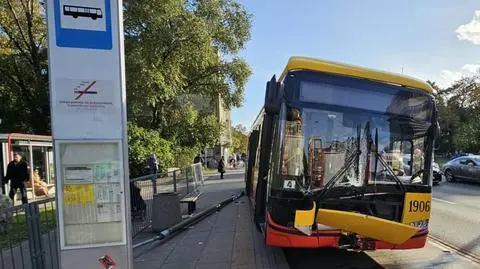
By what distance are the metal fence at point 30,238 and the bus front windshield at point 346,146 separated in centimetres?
312

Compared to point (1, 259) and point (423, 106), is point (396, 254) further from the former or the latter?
point (1, 259)

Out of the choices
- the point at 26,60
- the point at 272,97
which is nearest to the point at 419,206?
the point at 272,97

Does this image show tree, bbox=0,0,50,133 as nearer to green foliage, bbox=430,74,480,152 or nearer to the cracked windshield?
the cracked windshield

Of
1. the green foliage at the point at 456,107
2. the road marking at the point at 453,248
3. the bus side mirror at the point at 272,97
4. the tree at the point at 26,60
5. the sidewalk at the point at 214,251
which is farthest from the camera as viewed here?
the green foliage at the point at 456,107

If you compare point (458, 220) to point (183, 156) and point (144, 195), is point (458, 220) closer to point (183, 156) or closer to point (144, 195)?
point (144, 195)

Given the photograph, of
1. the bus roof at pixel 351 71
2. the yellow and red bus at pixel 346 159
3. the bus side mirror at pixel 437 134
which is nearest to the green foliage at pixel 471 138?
the bus side mirror at pixel 437 134

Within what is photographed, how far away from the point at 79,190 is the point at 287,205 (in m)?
2.76

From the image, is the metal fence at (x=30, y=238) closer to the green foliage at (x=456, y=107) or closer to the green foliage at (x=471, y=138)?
the green foliage at (x=471, y=138)

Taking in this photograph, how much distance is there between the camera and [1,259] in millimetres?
5699

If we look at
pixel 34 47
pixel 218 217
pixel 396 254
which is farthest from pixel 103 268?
pixel 34 47

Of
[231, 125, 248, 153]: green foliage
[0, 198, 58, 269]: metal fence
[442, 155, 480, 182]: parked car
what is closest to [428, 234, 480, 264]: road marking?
[0, 198, 58, 269]: metal fence

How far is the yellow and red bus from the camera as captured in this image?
6148mm

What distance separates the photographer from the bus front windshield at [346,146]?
6242 millimetres

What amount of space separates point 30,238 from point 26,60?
2900 centimetres
